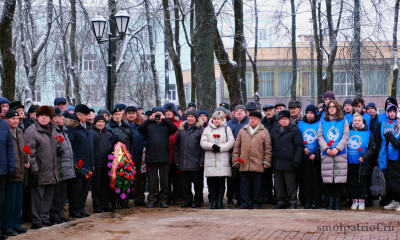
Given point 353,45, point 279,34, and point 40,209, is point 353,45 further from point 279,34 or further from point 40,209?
point 40,209

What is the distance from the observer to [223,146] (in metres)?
12.9

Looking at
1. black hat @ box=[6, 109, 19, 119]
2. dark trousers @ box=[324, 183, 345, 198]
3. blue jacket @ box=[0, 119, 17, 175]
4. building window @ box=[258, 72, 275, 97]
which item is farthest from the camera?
building window @ box=[258, 72, 275, 97]

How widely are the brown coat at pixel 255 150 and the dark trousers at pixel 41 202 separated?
12.9 feet

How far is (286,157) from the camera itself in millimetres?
12531

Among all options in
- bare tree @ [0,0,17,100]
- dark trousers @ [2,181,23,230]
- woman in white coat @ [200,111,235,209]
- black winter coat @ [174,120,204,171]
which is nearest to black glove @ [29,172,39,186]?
dark trousers @ [2,181,23,230]

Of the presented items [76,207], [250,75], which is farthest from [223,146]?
[250,75]

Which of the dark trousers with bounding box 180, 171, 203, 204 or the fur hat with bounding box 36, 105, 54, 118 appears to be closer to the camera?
the fur hat with bounding box 36, 105, 54, 118

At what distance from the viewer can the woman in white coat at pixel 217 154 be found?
12.8 metres

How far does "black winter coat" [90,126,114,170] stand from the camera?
1247 centimetres

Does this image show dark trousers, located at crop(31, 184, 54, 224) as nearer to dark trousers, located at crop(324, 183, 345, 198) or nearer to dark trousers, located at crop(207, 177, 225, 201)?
dark trousers, located at crop(207, 177, 225, 201)

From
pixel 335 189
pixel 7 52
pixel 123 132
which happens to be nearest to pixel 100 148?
pixel 123 132

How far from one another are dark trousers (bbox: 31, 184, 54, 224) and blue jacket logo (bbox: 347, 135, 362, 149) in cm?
589

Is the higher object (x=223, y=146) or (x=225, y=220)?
(x=223, y=146)

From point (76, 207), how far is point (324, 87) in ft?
63.3
